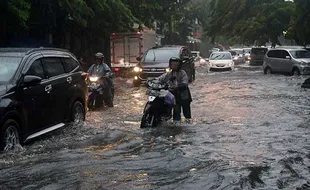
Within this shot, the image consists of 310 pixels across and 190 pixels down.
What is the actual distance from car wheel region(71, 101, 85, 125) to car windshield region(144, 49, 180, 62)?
11343mm

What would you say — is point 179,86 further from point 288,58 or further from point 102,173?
point 288,58

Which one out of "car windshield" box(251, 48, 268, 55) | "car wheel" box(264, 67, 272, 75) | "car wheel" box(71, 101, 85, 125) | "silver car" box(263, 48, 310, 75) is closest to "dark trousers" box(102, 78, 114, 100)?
"car wheel" box(71, 101, 85, 125)

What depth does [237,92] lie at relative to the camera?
19062mm

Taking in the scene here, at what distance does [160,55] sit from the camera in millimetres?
22328

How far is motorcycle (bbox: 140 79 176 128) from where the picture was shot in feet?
34.1

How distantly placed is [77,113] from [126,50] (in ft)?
62.8

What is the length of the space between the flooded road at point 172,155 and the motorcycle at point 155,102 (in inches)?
13.3

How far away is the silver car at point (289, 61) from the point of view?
27047mm

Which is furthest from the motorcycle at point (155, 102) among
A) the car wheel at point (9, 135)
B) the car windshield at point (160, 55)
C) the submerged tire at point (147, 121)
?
the car windshield at point (160, 55)

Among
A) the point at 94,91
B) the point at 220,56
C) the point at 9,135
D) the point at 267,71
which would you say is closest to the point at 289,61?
the point at 267,71

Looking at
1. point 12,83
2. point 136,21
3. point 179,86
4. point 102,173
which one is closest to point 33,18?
point 136,21

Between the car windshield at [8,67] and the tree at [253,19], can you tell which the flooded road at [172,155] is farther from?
the tree at [253,19]

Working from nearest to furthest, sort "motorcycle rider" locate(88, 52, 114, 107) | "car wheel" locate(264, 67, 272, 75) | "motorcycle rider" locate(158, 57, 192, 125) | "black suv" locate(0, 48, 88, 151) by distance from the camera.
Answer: "black suv" locate(0, 48, 88, 151) < "motorcycle rider" locate(158, 57, 192, 125) < "motorcycle rider" locate(88, 52, 114, 107) < "car wheel" locate(264, 67, 272, 75)

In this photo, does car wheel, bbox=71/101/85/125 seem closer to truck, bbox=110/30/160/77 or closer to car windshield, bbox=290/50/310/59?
truck, bbox=110/30/160/77
